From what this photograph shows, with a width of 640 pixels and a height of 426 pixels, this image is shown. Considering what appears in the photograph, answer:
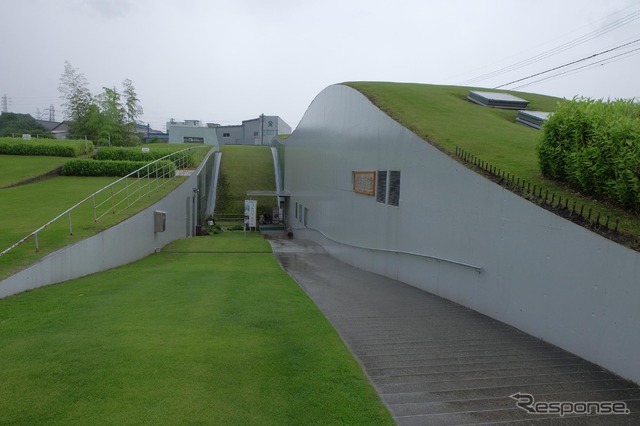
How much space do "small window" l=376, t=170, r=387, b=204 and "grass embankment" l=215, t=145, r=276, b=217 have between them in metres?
21.6

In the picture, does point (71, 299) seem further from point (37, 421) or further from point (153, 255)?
point (153, 255)

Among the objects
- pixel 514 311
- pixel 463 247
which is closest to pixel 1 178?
pixel 463 247

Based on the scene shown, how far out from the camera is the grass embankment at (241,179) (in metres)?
33.4

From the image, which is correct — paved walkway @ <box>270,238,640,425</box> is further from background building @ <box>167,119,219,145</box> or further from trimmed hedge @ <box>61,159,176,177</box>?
background building @ <box>167,119,219,145</box>

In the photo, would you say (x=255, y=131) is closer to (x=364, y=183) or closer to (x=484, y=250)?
(x=364, y=183)

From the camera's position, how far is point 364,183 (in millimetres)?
13789

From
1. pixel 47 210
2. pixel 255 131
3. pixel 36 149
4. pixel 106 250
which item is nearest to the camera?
pixel 106 250

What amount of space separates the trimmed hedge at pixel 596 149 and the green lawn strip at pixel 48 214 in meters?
8.99

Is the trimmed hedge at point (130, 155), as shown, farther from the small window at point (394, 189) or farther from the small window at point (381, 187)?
the small window at point (394, 189)

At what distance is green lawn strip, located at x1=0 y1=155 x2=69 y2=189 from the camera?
19078mm

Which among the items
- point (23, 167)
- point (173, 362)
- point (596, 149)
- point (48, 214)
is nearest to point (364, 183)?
point (596, 149)

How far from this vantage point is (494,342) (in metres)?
5.55

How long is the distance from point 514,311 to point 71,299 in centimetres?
693

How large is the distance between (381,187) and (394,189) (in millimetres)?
1073
